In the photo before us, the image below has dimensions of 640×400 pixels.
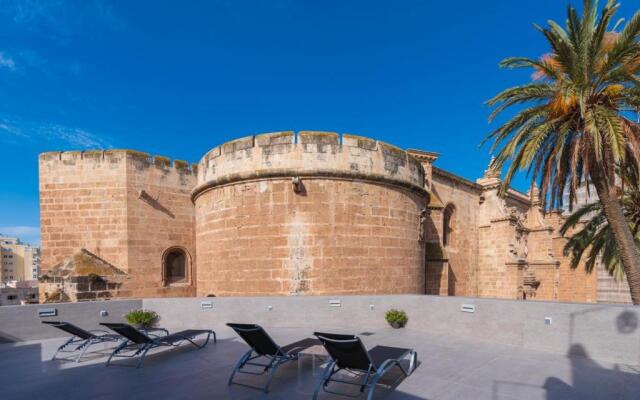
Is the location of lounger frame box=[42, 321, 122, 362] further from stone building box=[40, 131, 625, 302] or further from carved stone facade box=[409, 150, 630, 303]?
carved stone facade box=[409, 150, 630, 303]

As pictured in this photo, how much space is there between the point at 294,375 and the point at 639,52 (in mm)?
9378

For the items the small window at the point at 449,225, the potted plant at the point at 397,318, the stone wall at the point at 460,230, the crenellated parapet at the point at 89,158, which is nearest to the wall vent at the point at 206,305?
the potted plant at the point at 397,318

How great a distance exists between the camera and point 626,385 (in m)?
4.13

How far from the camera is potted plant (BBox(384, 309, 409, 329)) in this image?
24.2ft

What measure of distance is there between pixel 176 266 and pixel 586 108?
47.4 ft

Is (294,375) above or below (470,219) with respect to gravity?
below

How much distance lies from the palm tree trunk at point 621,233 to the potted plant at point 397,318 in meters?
5.29

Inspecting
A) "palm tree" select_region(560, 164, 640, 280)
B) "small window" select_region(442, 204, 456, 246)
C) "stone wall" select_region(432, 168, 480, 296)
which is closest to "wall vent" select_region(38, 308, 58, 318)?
"palm tree" select_region(560, 164, 640, 280)

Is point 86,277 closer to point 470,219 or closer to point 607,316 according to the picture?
point 607,316

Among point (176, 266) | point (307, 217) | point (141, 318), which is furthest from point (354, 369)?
point (176, 266)

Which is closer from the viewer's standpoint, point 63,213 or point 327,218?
point 327,218

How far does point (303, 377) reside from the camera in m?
4.54

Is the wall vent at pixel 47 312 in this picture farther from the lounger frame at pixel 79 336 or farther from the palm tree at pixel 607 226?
the palm tree at pixel 607 226

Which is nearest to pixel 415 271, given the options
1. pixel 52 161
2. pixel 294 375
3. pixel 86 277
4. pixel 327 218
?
pixel 327 218
